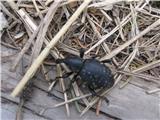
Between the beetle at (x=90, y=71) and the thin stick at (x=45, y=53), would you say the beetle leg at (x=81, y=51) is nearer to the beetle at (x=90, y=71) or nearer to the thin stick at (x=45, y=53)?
the beetle at (x=90, y=71)

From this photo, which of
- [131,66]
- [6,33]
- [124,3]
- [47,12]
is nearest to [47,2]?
[47,12]

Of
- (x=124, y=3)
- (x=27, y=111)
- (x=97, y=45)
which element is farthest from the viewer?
(x=124, y=3)

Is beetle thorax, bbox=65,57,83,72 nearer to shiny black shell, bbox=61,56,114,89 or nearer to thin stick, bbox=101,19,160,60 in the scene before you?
shiny black shell, bbox=61,56,114,89

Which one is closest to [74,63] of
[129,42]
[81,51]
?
[81,51]

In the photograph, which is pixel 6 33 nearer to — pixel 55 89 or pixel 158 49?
pixel 55 89

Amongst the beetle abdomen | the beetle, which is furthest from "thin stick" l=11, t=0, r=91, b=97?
the beetle abdomen

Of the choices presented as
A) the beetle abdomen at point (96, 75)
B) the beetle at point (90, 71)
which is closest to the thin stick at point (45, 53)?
the beetle at point (90, 71)

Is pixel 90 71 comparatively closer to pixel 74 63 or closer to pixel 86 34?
pixel 74 63
